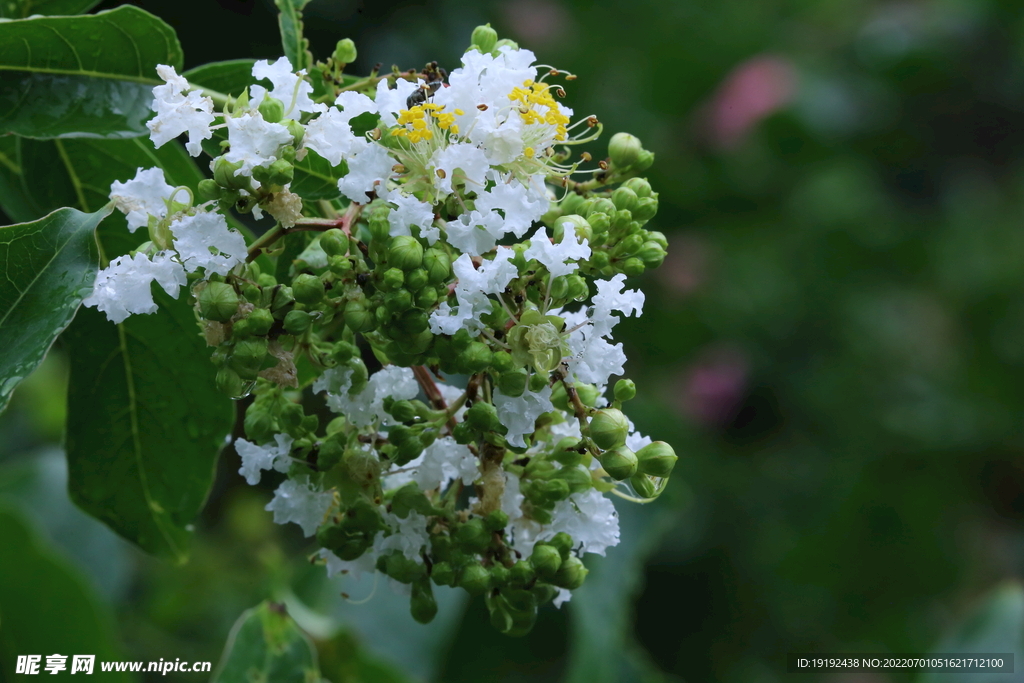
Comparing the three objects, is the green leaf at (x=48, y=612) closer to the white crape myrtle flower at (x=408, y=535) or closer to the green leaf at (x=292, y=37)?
the white crape myrtle flower at (x=408, y=535)

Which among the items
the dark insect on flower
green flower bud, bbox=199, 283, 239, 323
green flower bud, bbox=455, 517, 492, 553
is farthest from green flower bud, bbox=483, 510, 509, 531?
the dark insect on flower

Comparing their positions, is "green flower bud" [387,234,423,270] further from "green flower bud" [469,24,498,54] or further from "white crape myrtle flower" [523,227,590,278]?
"green flower bud" [469,24,498,54]

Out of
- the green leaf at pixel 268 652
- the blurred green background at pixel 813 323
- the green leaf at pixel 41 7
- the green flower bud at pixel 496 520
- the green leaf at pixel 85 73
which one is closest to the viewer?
the green flower bud at pixel 496 520

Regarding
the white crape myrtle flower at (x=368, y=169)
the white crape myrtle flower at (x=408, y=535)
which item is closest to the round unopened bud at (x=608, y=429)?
the white crape myrtle flower at (x=408, y=535)

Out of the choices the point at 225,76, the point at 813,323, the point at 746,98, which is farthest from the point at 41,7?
the point at 813,323

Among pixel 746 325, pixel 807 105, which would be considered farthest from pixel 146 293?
pixel 807 105

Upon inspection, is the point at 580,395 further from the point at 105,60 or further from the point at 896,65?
Answer: the point at 896,65
